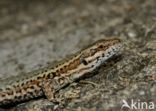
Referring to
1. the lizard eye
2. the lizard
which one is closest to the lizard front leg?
the lizard

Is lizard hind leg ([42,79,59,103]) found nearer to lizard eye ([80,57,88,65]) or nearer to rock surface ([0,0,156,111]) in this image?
rock surface ([0,0,156,111])

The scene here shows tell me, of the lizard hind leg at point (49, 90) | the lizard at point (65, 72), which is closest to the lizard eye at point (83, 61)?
the lizard at point (65, 72)

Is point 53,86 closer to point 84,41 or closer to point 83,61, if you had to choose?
point 83,61

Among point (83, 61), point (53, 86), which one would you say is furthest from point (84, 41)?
point (53, 86)

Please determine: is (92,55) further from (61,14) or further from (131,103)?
(61,14)

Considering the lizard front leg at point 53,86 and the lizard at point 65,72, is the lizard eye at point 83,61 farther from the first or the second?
the lizard front leg at point 53,86

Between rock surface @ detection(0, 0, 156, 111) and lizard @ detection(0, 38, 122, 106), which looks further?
lizard @ detection(0, 38, 122, 106)
